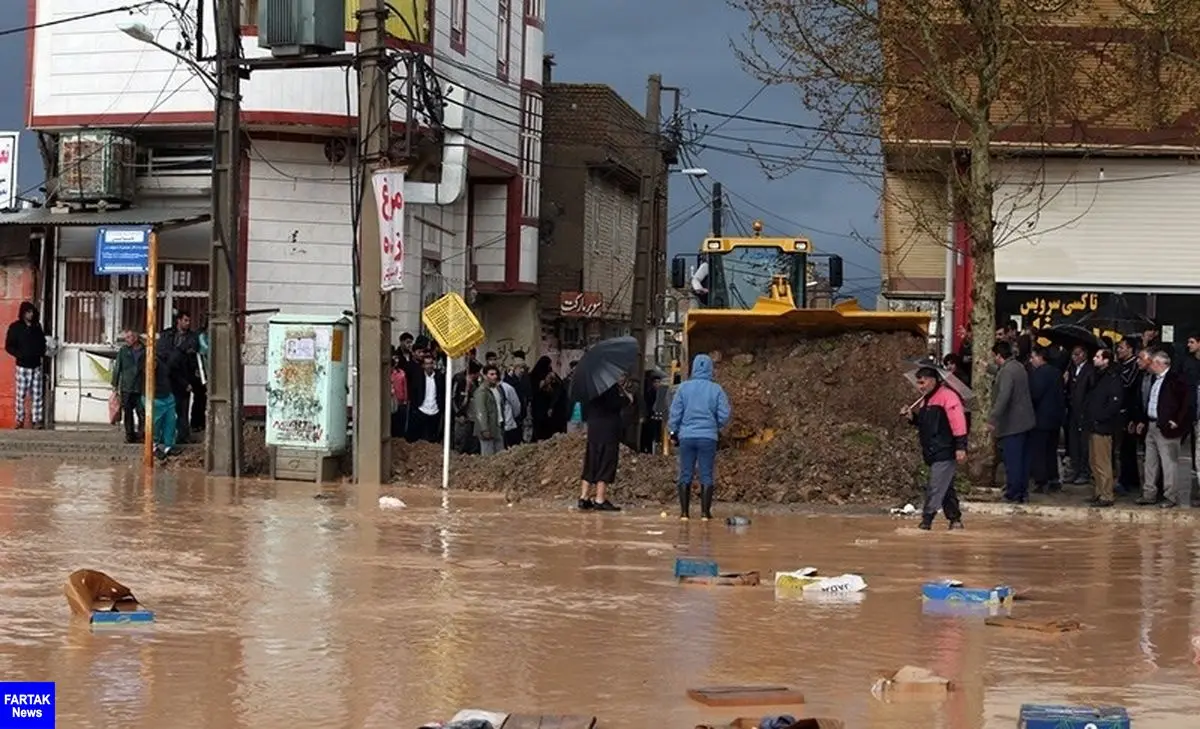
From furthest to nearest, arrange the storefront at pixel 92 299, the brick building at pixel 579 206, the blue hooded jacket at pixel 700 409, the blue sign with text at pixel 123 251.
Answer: the brick building at pixel 579 206 → the storefront at pixel 92 299 → the blue sign with text at pixel 123 251 → the blue hooded jacket at pixel 700 409

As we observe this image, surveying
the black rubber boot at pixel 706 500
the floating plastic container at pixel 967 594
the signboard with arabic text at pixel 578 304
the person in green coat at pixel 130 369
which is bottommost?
the floating plastic container at pixel 967 594

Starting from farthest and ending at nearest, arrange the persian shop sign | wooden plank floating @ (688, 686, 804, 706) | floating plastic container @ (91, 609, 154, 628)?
the persian shop sign < floating plastic container @ (91, 609, 154, 628) < wooden plank floating @ (688, 686, 804, 706)

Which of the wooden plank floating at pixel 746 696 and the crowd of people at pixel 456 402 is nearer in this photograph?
the wooden plank floating at pixel 746 696

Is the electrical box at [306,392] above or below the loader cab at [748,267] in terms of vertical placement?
below

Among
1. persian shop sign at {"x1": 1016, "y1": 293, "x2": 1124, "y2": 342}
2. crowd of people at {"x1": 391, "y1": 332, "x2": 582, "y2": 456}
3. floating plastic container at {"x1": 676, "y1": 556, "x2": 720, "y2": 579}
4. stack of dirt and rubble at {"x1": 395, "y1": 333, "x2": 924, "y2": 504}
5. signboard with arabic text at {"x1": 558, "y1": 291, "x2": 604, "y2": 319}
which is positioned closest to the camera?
floating plastic container at {"x1": 676, "y1": 556, "x2": 720, "y2": 579}

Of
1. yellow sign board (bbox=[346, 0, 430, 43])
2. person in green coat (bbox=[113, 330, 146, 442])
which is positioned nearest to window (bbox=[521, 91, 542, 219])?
yellow sign board (bbox=[346, 0, 430, 43])

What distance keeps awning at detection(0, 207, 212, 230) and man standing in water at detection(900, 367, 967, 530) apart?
13.5 metres

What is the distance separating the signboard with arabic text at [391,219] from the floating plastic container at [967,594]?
1085 centimetres

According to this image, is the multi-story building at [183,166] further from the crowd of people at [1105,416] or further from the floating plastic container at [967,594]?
the floating plastic container at [967,594]

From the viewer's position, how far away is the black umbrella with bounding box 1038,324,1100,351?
69.7 feet

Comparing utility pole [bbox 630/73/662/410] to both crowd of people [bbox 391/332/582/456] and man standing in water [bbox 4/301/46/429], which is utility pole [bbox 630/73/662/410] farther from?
man standing in water [bbox 4/301/46/429]

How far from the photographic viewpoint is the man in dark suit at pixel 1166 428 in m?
18.9

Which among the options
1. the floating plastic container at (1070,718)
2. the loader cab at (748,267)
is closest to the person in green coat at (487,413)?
the loader cab at (748,267)

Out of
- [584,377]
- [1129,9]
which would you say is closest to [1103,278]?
[1129,9]
